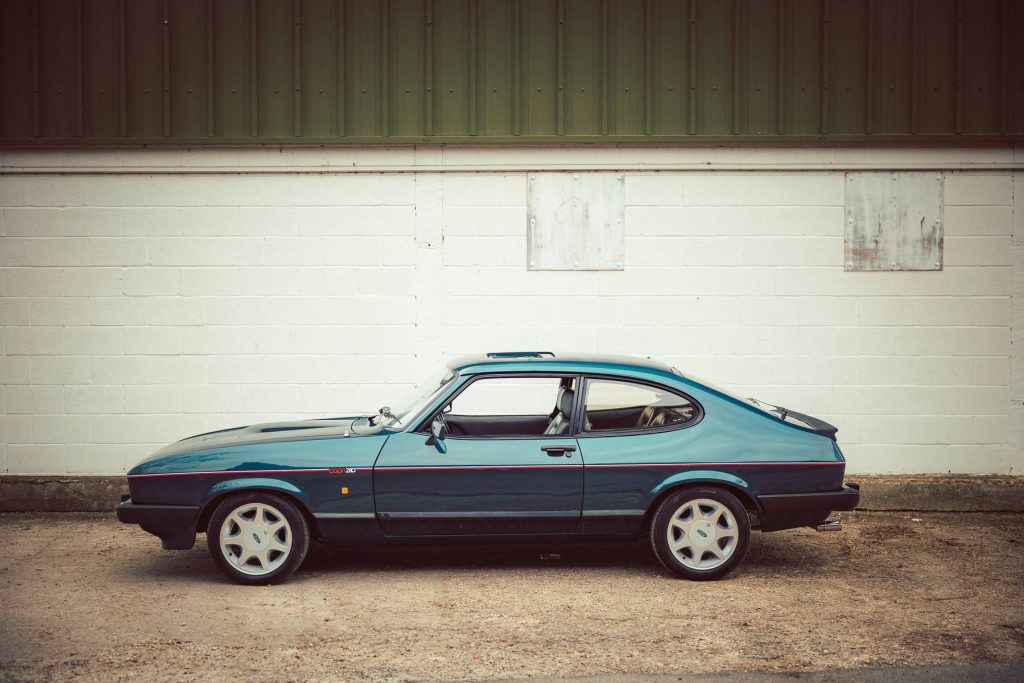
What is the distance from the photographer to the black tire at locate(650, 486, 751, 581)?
6199 mm

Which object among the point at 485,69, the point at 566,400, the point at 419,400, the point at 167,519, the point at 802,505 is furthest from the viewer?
the point at 485,69

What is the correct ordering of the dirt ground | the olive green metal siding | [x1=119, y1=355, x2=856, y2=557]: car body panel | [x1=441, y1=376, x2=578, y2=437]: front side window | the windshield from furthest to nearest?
the olive green metal siding → [x1=441, y1=376, x2=578, y2=437]: front side window → the windshield → [x1=119, y1=355, x2=856, y2=557]: car body panel → the dirt ground

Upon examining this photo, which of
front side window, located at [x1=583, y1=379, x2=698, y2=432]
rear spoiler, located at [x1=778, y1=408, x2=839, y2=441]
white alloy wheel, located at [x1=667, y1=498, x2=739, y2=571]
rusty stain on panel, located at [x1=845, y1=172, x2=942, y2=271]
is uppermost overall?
rusty stain on panel, located at [x1=845, y1=172, x2=942, y2=271]

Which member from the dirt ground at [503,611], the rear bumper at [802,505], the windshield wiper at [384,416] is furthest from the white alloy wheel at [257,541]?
the rear bumper at [802,505]

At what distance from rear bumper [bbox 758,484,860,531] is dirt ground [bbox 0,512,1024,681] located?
407 millimetres

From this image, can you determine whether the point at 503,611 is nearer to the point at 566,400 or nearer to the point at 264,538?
the point at 566,400

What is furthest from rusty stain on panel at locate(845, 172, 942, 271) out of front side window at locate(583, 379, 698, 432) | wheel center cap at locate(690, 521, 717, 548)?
wheel center cap at locate(690, 521, 717, 548)

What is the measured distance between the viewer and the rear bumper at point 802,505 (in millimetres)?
6227

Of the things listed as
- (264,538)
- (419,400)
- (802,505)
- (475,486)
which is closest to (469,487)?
(475,486)

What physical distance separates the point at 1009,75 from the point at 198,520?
25.8ft

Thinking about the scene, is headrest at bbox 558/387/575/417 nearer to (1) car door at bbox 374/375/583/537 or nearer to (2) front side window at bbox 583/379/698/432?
(2) front side window at bbox 583/379/698/432

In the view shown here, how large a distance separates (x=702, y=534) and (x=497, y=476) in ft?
4.63

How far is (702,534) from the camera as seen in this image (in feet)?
20.5

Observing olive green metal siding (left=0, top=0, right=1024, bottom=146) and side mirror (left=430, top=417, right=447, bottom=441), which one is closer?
side mirror (left=430, top=417, right=447, bottom=441)
